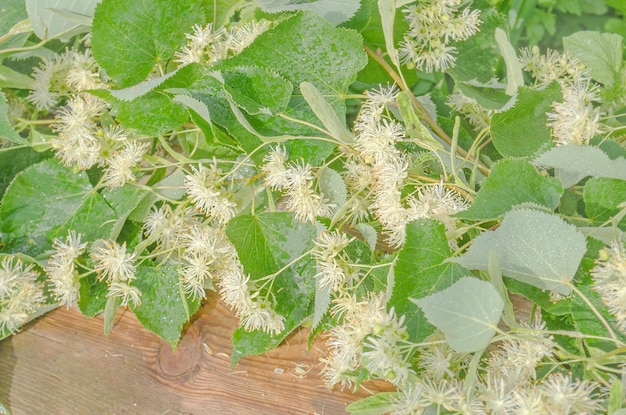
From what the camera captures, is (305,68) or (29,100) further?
(29,100)

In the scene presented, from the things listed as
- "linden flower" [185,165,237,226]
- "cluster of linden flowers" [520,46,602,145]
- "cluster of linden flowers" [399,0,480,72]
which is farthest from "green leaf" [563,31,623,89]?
"linden flower" [185,165,237,226]

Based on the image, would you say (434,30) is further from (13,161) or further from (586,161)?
(13,161)

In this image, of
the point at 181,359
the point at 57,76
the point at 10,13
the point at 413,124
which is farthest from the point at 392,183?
the point at 10,13

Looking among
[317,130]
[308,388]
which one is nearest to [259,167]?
[317,130]

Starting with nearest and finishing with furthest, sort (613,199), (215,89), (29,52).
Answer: (613,199) → (215,89) → (29,52)

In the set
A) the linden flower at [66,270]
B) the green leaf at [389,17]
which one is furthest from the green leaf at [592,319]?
the linden flower at [66,270]

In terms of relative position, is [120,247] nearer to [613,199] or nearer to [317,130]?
[317,130]

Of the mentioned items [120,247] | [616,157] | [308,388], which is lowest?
[308,388]

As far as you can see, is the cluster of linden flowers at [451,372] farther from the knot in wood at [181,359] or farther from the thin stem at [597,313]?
the knot in wood at [181,359]
